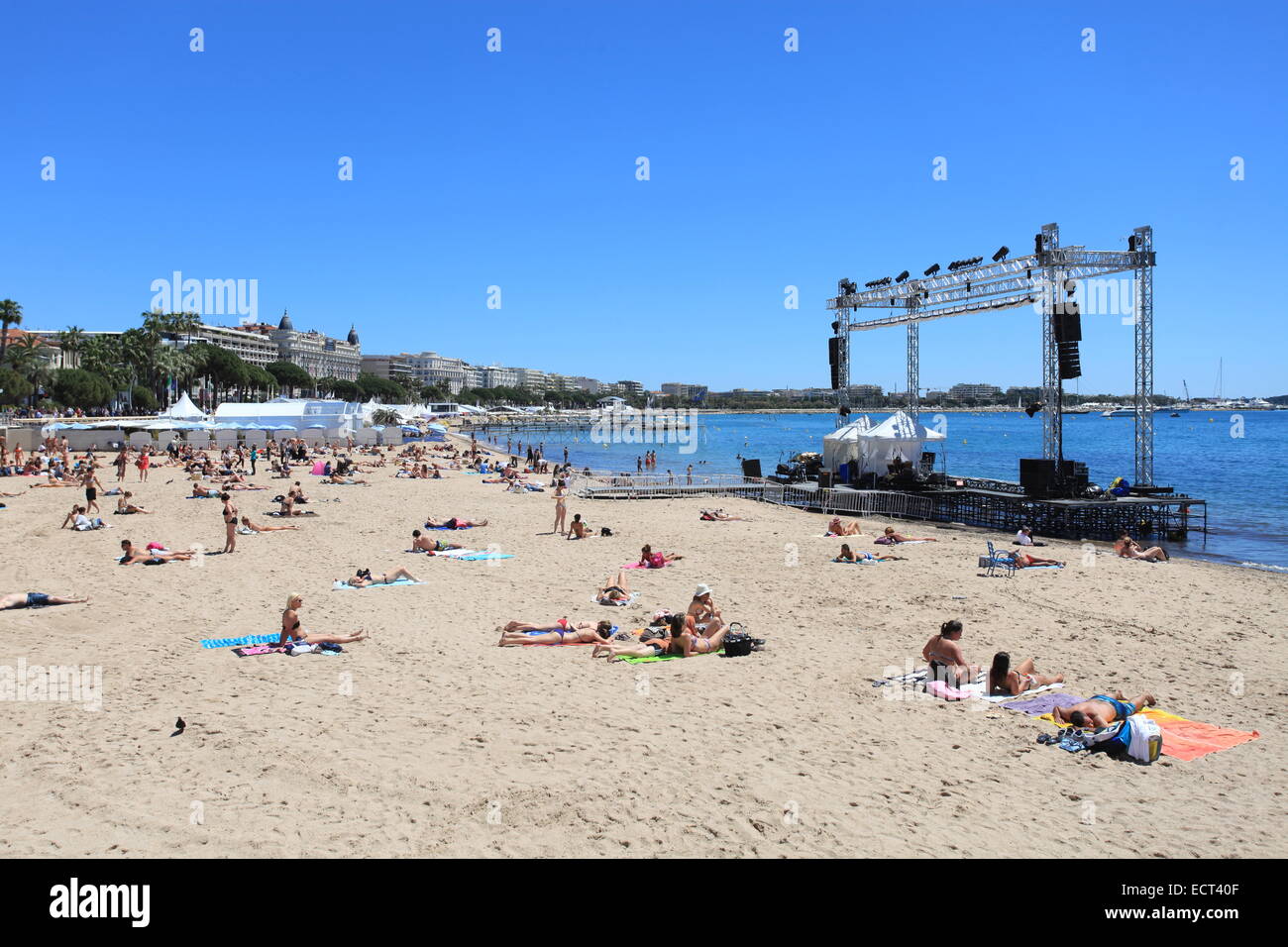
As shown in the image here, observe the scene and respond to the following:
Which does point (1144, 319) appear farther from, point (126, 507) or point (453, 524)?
point (126, 507)

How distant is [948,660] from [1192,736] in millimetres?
1970

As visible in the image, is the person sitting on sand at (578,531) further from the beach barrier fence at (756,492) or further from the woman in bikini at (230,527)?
the beach barrier fence at (756,492)

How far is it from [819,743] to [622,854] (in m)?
2.37

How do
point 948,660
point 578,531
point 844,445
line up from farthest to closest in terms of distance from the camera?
1. point 844,445
2. point 578,531
3. point 948,660

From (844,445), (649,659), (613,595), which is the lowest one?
(649,659)

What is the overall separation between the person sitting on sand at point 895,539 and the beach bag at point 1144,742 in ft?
35.4

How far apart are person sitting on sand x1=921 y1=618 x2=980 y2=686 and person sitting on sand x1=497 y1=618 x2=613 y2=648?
11.4 feet

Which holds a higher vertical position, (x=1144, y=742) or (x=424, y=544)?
(x=424, y=544)

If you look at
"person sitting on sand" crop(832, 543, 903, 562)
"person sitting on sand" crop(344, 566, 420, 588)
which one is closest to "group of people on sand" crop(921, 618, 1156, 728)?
"person sitting on sand" crop(832, 543, 903, 562)

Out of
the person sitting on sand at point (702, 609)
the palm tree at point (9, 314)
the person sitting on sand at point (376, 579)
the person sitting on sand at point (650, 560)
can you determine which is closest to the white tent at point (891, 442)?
the person sitting on sand at point (650, 560)

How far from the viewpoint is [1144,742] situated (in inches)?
238

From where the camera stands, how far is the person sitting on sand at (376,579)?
12.0m

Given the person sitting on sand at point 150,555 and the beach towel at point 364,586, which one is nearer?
the beach towel at point 364,586

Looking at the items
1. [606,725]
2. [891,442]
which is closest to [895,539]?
[891,442]
